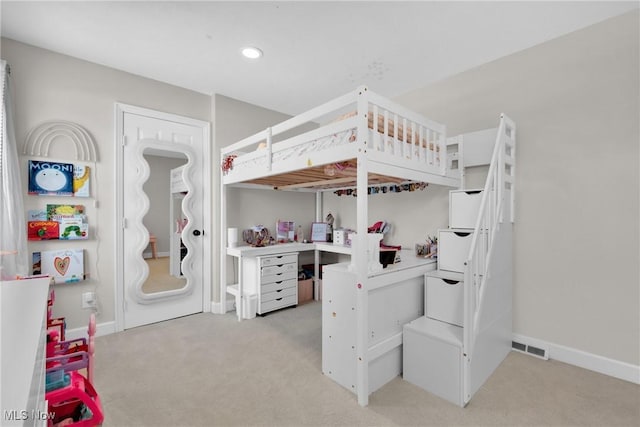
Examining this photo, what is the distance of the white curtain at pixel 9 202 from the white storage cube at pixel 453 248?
3.30m

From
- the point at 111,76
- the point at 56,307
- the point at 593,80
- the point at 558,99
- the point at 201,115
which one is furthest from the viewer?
the point at 201,115

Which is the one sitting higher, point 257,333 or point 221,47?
point 221,47

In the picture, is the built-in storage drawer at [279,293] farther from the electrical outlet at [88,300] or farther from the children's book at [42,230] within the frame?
the children's book at [42,230]

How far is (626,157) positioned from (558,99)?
65 centimetres

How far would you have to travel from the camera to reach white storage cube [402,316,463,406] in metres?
1.86

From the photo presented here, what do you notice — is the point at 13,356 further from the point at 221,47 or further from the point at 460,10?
the point at 460,10

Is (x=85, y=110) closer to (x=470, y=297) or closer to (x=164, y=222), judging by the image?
(x=164, y=222)

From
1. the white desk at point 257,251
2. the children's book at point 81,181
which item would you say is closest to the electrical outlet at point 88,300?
the children's book at point 81,181

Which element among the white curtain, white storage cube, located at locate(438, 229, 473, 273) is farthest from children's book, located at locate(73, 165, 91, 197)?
white storage cube, located at locate(438, 229, 473, 273)

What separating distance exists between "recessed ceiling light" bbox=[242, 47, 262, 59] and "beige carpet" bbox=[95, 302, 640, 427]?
258 cm

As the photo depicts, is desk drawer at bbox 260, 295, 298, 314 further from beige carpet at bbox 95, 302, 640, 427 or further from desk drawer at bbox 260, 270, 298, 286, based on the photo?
beige carpet at bbox 95, 302, 640, 427

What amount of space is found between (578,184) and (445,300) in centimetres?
140

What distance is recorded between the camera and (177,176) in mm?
3318

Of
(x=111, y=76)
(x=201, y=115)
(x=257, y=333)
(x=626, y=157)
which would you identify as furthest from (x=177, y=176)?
(x=626, y=157)
